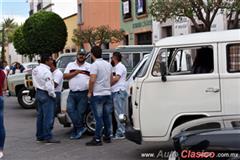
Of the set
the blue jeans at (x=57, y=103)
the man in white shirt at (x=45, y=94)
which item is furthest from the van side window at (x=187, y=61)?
the blue jeans at (x=57, y=103)

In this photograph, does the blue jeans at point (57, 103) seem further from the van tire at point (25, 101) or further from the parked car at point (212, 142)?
the van tire at point (25, 101)

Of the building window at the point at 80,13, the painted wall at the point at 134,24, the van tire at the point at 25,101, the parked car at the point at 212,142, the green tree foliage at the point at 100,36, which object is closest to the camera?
the parked car at the point at 212,142

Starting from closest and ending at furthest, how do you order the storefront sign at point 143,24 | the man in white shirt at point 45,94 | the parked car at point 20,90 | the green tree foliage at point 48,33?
the man in white shirt at point 45,94 < the parked car at point 20,90 < the storefront sign at point 143,24 < the green tree foliage at point 48,33

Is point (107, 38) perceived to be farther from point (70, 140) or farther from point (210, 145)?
point (210, 145)

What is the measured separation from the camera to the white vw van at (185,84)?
7.79 m

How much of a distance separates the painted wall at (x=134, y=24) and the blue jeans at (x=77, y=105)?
59.2ft

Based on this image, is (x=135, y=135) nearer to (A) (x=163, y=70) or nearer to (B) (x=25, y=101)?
(A) (x=163, y=70)

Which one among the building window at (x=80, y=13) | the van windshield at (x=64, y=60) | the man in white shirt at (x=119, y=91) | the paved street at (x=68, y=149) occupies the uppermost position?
the building window at (x=80, y=13)

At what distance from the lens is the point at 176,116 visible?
26.0 ft

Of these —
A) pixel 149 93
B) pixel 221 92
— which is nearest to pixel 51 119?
pixel 149 93

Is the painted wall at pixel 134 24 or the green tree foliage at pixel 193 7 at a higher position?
the painted wall at pixel 134 24

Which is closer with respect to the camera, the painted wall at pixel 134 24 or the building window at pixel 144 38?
the painted wall at pixel 134 24

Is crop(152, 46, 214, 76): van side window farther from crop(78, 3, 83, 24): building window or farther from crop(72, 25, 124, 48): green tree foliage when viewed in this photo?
crop(78, 3, 83, 24): building window

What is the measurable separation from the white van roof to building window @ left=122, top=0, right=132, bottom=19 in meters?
23.1
